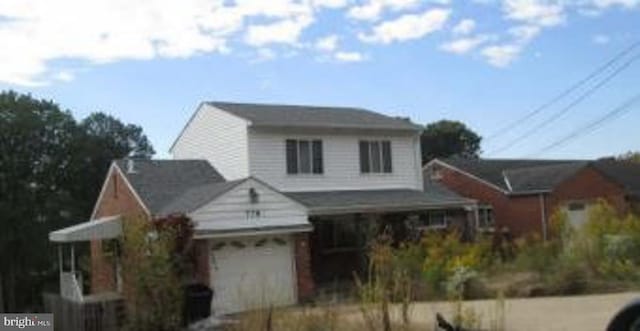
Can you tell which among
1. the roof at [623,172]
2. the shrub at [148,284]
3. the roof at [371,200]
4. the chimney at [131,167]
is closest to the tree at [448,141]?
the roof at [623,172]

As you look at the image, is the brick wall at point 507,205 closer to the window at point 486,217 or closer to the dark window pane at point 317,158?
the window at point 486,217

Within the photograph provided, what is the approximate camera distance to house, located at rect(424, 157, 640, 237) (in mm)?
45719

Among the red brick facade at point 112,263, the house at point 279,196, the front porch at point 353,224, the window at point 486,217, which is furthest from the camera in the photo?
the window at point 486,217

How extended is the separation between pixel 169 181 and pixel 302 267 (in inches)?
258

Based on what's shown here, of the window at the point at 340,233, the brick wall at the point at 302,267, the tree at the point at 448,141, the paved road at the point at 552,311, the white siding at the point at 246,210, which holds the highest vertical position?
the tree at the point at 448,141

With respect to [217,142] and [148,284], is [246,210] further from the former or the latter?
[217,142]

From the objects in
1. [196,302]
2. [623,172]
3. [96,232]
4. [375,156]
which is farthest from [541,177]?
[196,302]

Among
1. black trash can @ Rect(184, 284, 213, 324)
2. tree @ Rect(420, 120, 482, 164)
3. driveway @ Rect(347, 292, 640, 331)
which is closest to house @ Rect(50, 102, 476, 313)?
black trash can @ Rect(184, 284, 213, 324)

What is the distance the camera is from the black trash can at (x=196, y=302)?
→ 24.1 meters

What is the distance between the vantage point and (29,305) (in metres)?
52.3

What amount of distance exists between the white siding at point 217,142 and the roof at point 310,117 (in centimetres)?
42

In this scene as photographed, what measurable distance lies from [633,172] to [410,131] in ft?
69.3

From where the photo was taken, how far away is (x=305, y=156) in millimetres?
34969

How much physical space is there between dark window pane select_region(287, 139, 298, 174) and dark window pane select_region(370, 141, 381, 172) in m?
3.50
